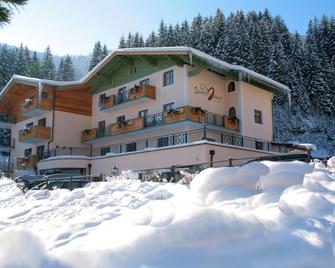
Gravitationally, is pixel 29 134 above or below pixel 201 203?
above

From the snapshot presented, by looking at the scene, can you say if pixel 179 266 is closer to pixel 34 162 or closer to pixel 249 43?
pixel 34 162

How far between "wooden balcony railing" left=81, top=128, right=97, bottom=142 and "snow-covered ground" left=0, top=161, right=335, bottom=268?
2322 cm

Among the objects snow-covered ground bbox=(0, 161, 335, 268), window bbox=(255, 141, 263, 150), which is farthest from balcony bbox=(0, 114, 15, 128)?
snow-covered ground bbox=(0, 161, 335, 268)

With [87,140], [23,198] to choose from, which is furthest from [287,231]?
[87,140]

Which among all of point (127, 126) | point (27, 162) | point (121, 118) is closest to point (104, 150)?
point (121, 118)

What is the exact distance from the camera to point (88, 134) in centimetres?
2984

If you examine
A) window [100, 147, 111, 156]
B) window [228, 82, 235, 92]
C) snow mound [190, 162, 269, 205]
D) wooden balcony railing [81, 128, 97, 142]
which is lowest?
snow mound [190, 162, 269, 205]

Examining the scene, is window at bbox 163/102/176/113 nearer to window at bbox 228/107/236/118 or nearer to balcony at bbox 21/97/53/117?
window at bbox 228/107/236/118

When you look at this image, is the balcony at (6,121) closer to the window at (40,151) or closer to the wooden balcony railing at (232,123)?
the window at (40,151)

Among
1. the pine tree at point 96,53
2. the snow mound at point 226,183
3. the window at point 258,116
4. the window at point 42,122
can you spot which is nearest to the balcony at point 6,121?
the window at point 42,122

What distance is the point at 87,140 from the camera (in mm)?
29891

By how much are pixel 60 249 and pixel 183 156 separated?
15721 millimetres

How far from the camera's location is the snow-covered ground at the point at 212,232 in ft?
12.5

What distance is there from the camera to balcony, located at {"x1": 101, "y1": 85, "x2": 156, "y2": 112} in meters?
25.1
